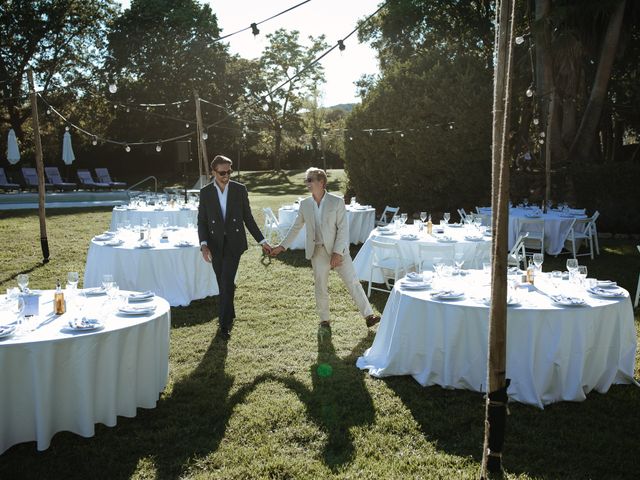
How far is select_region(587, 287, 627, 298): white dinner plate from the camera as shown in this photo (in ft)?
15.6

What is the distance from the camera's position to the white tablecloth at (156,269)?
7555 mm

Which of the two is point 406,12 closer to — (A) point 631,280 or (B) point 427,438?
(A) point 631,280

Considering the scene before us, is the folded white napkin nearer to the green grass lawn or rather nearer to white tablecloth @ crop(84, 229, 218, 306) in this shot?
the green grass lawn

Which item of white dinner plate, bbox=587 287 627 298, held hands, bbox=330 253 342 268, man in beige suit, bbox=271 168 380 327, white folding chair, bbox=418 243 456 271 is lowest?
white folding chair, bbox=418 243 456 271

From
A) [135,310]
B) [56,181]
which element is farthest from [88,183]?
[135,310]

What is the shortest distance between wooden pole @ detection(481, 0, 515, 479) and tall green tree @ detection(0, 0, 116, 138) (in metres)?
29.2

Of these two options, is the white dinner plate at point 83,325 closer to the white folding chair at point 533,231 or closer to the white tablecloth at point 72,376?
the white tablecloth at point 72,376

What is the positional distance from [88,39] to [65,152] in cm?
1213

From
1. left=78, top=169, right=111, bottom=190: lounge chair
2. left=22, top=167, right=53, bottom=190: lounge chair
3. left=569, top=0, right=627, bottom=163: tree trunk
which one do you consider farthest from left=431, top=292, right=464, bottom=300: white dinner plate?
left=78, top=169, right=111, bottom=190: lounge chair

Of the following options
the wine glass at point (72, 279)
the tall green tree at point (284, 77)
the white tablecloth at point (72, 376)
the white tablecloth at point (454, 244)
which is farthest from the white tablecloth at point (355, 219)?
the tall green tree at point (284, 77)

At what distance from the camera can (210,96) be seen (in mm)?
36906

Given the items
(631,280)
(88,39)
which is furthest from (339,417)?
(88,39)

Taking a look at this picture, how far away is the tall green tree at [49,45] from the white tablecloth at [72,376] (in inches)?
1079

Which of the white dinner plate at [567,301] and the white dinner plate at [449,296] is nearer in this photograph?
the white dinner plate at [567,301]
